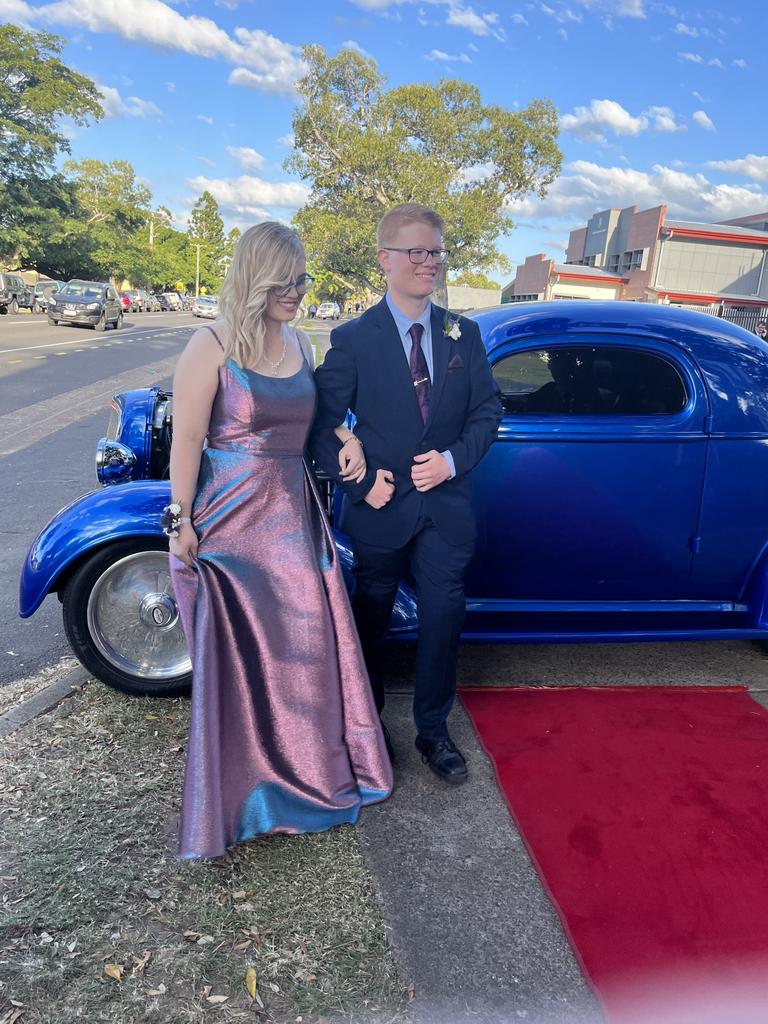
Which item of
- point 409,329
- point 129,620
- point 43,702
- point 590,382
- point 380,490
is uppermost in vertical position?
point 409,329

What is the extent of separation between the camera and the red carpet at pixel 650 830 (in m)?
2.12

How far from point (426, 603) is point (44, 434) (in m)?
7.48

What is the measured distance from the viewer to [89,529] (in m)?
3.15

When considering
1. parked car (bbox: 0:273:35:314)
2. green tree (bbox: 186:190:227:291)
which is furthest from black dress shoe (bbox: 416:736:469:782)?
green tree (bbox: 186:190:227:291)

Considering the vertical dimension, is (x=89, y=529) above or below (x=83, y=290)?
below

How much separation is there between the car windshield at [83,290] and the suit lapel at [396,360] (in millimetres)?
27402

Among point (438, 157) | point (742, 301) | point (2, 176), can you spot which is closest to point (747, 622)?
point (438, 157)

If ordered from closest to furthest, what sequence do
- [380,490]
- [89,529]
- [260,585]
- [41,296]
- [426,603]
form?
Answer: 1. [260,585]
2. [380,490]
3. [426,603]
4. [89,529]
5. [41,296]

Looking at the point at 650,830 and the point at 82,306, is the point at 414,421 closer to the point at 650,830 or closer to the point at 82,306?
the point at 650,830

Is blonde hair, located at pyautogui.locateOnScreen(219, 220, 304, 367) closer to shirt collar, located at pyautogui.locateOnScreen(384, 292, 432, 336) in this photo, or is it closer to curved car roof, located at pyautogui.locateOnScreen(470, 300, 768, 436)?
shirt collar, located at pyautogui.locateOnScreen(384, 292, 432, 336)

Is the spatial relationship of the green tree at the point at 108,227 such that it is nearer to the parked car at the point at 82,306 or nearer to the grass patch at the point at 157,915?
the parked car at the point at 82,306

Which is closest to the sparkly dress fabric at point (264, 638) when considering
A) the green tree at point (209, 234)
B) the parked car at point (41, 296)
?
the parked car at point (41, 296)

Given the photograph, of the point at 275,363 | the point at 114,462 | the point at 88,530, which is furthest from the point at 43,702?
the point at 275,363

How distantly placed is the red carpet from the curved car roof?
1.34m
